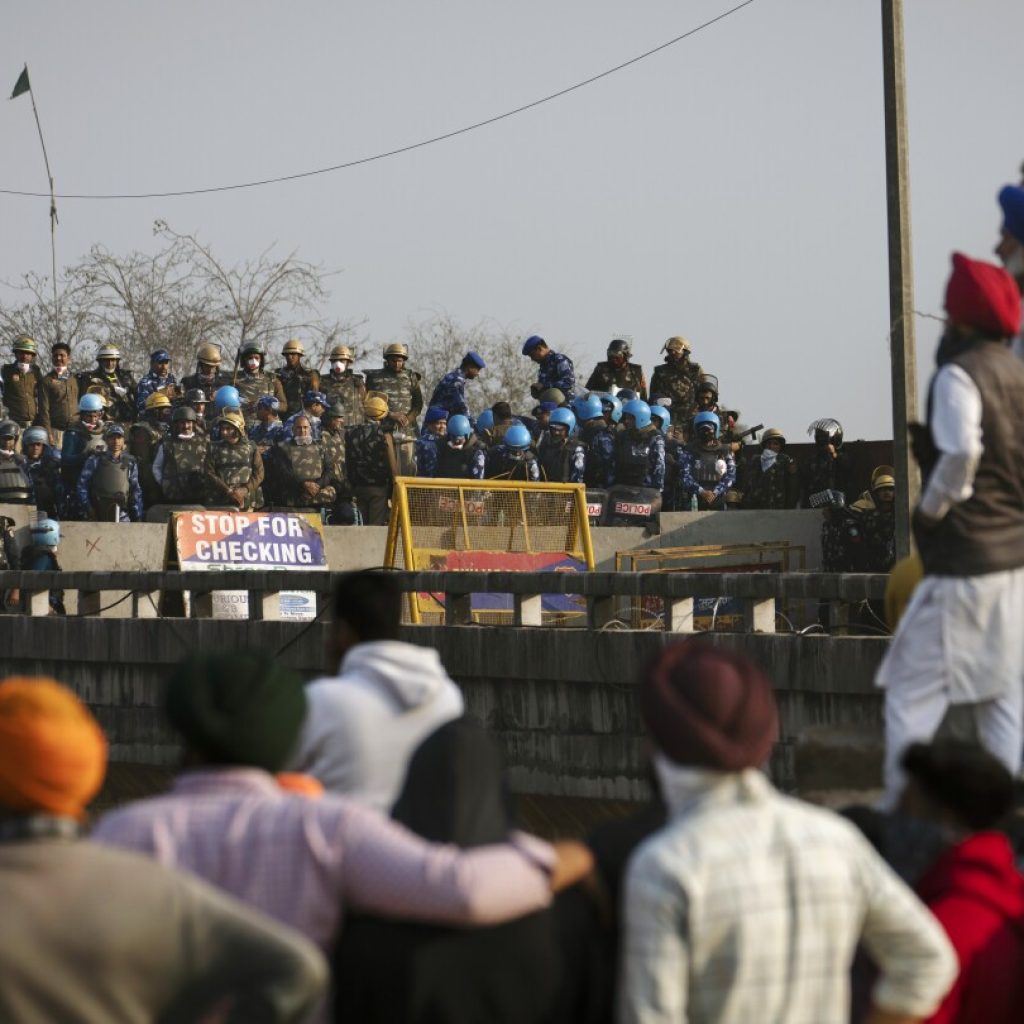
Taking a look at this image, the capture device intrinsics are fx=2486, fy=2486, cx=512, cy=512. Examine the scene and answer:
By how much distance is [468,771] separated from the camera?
4.78 metres

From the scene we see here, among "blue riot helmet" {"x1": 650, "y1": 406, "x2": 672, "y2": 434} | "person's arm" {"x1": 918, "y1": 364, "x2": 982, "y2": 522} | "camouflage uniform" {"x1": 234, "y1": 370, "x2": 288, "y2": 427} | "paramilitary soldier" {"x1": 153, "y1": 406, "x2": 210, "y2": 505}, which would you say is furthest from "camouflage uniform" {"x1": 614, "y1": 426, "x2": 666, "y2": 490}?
"person's arm" {"x1": 918, "y1": 364, "x2": 982, "y2": 522}

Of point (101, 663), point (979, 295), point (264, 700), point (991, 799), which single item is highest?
point (979, 295)

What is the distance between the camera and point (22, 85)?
5222 cm

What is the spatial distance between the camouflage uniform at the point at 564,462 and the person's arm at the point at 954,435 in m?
19.0

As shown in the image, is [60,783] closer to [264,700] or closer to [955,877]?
[264,700]

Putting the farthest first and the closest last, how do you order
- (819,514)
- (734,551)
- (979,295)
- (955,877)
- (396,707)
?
(819,514) → (734,551) → (979,295) → (396,707) → (955,877)

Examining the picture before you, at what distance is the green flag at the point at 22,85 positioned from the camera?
5197cm

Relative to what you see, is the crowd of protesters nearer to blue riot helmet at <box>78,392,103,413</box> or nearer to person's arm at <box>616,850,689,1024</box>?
person's arm at <box>616,850,689,1024</box>

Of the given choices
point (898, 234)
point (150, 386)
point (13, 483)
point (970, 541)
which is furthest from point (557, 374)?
point (970, 541)

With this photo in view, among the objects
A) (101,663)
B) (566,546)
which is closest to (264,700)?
(101,663)

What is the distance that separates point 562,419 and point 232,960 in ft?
76.1

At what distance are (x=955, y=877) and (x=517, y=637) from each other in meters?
12.1

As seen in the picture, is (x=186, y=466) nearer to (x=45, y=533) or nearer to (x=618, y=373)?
(x=45, y=533)

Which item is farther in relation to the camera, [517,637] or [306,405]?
[306,405]
